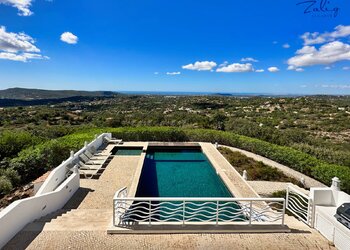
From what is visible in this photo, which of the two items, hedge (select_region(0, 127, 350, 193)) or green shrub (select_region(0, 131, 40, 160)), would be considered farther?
green shrub (select_region(0, 131, 40, 160))

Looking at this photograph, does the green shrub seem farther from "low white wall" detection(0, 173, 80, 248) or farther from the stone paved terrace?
the stone paved terrace

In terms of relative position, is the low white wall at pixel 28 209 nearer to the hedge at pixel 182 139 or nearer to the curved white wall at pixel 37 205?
the curved white wall at pixel 37 205

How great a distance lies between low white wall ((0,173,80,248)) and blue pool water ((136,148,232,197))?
7.92 feet

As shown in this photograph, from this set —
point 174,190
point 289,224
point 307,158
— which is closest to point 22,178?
point 174,190

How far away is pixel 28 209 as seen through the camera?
5.49 m

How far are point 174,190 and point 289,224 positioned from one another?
4.47 m

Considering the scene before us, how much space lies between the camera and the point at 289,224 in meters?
5.69

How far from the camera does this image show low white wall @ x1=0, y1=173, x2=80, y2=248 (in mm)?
4582

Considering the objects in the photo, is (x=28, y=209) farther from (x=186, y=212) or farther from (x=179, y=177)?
(x=179, y=177)

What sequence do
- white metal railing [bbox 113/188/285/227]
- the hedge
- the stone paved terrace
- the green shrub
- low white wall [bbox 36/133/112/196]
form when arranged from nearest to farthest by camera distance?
1. the stone paved terrace
2. white metal railing [bbox 113/188/285/227]
3. low white wall [bbox 36/133/112/196]
4. the hedge
5. the green shrub

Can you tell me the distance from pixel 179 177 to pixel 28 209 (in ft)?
21.0

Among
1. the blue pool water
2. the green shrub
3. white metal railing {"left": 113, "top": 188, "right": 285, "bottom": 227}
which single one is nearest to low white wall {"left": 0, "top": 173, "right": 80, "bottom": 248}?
white metal railing {"left": 113, "top": 188, "right": 285, "bottom": 227}

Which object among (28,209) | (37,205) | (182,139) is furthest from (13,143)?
(182,139)

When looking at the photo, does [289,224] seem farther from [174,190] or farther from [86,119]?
[86,119]
